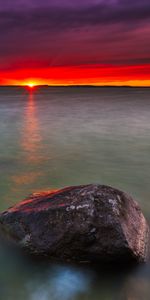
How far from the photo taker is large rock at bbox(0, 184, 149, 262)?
577cm

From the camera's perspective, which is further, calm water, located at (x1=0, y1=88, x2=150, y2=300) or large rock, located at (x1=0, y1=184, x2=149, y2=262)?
large rock, located at (x1=0, y1=184, x2=149, y2=262)

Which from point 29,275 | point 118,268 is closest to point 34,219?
point 29,275

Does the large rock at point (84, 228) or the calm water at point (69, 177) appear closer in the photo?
the calm water at point (69, 177)

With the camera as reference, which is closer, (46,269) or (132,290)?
(132,290)

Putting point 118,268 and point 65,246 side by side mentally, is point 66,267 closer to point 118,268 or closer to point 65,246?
point 65,246

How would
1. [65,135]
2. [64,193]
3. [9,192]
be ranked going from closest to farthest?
[64,193] → [9,192] → [65,135]

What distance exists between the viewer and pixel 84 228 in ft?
18.9

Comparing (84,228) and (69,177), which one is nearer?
(84,228)

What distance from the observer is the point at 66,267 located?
589 cm

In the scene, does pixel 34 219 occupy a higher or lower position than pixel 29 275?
higher

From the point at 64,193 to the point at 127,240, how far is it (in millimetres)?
1384

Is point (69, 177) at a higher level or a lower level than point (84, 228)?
lower

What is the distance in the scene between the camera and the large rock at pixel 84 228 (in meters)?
5.77

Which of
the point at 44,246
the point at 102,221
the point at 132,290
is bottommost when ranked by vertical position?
the point at 132,290
